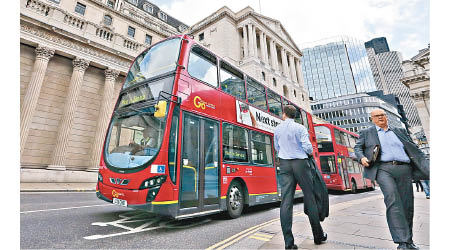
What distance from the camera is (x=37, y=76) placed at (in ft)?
38.4

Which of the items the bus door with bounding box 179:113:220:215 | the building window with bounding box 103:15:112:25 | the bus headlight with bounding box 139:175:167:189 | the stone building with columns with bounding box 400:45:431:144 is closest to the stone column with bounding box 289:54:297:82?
the stone building with columns with bounding box 400:45:431:144

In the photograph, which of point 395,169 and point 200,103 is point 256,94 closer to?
point 200,103

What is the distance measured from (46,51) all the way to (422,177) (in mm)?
17210

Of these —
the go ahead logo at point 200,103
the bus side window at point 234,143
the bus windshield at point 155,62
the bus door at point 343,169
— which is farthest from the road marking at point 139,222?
the bus door at point 343,169

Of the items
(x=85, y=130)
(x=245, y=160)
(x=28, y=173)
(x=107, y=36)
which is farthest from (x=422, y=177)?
(x=107, y=36)

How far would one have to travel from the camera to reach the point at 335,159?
11.6 meters

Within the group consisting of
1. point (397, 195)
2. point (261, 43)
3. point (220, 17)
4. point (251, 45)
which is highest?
point (220, 17)

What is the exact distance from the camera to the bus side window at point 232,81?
5.68m

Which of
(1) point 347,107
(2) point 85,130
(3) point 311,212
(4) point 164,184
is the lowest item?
(3) point 311,212

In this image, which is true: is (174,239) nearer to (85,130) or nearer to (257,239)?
(257,239)

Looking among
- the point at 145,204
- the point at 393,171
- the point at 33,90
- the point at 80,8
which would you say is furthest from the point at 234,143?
the point at 80,8

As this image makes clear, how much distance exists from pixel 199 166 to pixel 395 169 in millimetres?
3237

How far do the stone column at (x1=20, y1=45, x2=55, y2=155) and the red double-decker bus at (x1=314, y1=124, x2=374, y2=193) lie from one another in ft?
54.7

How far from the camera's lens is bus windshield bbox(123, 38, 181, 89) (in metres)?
4.65
